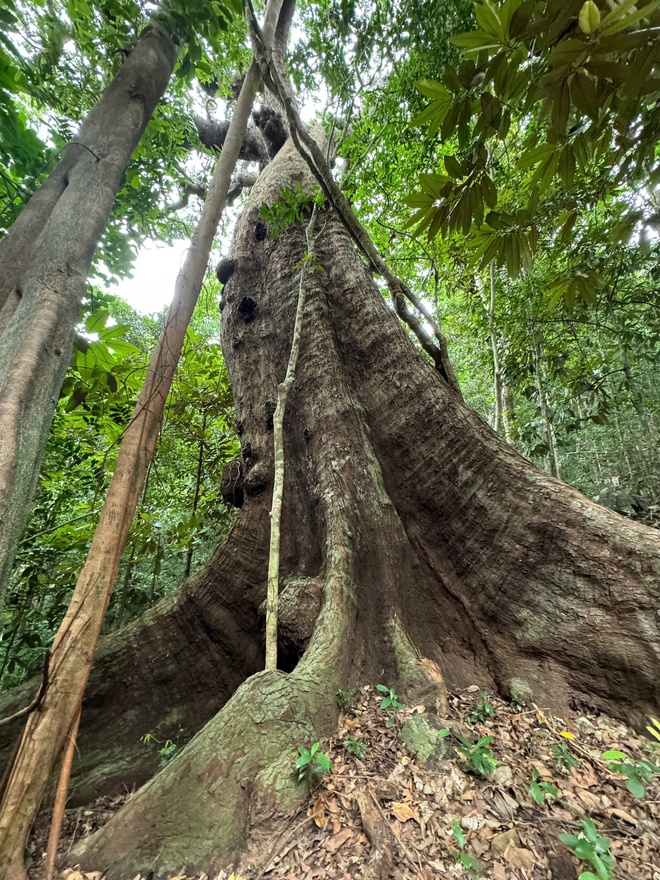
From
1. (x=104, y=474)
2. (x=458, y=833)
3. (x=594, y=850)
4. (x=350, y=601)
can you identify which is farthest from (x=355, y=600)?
(x=104, y=474)

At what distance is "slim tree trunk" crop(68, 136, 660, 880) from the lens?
1.54 m

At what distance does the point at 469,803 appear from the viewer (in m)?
1.55

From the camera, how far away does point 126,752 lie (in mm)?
2369

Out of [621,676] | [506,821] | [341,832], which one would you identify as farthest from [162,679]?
[621,676]

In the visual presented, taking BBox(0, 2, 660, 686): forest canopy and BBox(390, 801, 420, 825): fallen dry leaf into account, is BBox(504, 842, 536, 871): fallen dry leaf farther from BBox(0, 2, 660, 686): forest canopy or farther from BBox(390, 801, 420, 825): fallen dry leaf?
BBox(0, 2, 660, 686): forest canopy

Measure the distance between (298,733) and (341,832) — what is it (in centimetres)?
36

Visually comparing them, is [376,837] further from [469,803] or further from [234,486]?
[234,486]

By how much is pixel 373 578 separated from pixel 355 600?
0.20 metres

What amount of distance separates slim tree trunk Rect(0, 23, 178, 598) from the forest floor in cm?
151

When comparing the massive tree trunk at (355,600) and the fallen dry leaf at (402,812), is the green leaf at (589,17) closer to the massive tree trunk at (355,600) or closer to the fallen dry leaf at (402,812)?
the massive tree trunk at (355,600)

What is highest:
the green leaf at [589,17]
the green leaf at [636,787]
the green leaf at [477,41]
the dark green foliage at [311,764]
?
the green leaf at [477,41]

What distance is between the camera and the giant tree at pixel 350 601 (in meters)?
1.58

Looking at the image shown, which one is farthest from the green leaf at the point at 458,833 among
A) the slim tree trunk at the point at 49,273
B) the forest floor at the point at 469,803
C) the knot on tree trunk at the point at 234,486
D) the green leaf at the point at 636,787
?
the knot on tree trunk at the point at 234,486

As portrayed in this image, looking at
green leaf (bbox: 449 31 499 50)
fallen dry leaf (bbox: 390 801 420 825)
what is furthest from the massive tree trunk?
green leaf (bbox: 449 31 499 50)
